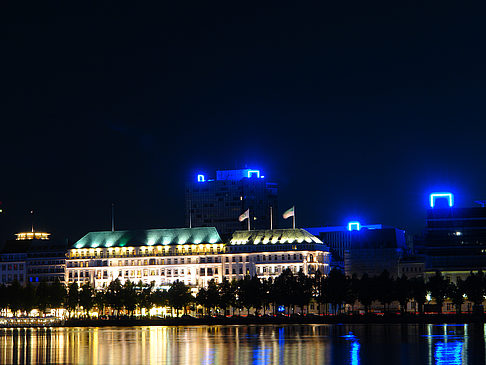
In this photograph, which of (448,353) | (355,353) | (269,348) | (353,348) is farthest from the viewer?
(269,348)

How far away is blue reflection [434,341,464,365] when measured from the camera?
11881 centimetres

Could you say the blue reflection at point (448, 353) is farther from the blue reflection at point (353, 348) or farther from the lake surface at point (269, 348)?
the blue reflection at point (353, 348)

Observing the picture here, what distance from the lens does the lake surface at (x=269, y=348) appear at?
12550 centimetres

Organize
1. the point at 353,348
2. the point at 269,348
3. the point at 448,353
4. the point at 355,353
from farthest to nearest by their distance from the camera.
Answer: the point at 269,348
the point at 353,348
the point at 355,353
the point at 448,353

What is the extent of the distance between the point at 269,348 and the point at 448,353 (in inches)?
1021

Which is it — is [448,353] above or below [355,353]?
above

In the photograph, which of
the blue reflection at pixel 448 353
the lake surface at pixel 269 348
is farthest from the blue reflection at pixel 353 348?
the blue reflection at pixel 448 353

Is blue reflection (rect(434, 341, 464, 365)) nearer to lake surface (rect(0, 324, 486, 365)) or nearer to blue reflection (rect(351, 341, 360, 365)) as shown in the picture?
Answer: lake surface (rect(0, 324, 486, 365))

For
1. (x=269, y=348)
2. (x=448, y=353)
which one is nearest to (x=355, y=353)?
(x=448, y=353)

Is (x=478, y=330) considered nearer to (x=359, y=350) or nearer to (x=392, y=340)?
(x=392, y=340)

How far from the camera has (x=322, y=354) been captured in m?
132

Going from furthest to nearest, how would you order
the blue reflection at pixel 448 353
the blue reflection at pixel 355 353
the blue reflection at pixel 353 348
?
1. the blue reflection at pixel 353 348
2. the blue reflection at pixel 355 353
3. the blue reflection at pixel 448 353

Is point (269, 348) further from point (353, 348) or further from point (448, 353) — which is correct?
point (448, 353)

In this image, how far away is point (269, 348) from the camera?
473ft
